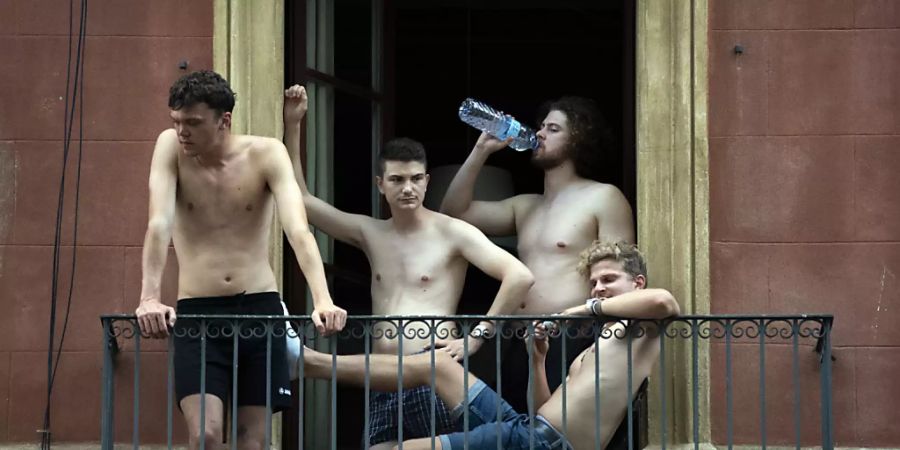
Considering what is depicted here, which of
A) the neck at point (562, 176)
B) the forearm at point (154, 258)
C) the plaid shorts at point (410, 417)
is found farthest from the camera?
the neck at point (562, 176)

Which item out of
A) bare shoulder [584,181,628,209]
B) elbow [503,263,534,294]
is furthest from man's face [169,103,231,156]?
bare shoulder [584,181,628,209]

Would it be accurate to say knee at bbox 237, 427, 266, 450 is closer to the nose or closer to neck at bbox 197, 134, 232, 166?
neck at bbox 197, 134, 232, 166

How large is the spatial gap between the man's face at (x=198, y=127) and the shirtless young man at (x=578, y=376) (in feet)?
3.43

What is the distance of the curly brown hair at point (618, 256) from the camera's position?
30.5 feet

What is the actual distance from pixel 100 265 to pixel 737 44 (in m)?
3.08

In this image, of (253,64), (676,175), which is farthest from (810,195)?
(253,64)

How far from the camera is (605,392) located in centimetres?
916

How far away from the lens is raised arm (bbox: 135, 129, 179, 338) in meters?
8.66

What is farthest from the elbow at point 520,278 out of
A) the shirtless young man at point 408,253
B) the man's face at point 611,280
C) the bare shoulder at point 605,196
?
the bare shoulder at point 605,196

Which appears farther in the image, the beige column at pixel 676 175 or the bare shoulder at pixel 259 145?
the beige column at pixel 676 175

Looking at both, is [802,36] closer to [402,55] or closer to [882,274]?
[882,274]

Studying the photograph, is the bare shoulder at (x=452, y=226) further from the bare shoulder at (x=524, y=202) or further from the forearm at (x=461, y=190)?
the bare shoulder at (x=524, y=202)

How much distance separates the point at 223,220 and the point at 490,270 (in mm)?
1244

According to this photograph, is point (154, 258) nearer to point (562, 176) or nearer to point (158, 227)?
point (158, 227)
